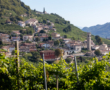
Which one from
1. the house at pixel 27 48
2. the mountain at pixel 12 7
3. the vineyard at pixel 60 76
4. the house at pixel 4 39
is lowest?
the house at pixel 27 48

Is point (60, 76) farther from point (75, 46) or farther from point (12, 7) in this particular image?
point (12, 7)

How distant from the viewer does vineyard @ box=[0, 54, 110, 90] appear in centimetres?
301

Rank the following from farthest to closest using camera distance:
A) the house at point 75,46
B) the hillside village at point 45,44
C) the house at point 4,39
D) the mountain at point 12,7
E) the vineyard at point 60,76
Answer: the mountain at point 12,7 < the house at point 75,46 < the house at point 4,39 < the hillside village at point 45,44 < the vineyard at point 60,76

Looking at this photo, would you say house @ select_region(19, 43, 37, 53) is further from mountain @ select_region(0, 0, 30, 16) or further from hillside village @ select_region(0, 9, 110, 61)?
mountain @ select_region(0, 0, 30, 16)

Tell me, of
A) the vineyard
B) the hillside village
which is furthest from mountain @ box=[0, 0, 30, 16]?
the vineyard

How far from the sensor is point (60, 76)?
3.38 metres

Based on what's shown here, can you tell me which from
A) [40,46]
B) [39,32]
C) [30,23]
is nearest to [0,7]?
[30,23]

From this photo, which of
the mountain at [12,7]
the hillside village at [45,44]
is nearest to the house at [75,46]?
the hillside village at [45,44]

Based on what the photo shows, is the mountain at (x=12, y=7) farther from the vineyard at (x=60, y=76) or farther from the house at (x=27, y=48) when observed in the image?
the vineyard at (x=60, y=76)

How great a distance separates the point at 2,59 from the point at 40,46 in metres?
33.2

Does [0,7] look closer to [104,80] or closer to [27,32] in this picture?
[27,32]

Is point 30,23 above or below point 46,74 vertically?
above

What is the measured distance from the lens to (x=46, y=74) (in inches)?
137

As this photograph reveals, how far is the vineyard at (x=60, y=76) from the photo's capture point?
301 centimetres
